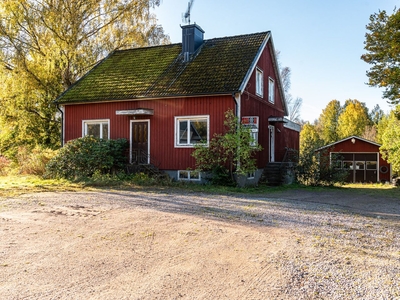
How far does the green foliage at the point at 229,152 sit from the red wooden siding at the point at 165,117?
1.91 ft

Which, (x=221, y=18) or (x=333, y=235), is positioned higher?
(x=221, y=18)

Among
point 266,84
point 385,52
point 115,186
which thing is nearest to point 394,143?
point 385,52

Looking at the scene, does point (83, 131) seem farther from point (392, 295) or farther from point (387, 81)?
point (392, 295)

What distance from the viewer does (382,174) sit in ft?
103

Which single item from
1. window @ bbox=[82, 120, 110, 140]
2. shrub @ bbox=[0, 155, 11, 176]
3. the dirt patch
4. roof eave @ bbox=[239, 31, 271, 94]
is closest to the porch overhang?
window @ bbox=[82, 120, 110, 140]

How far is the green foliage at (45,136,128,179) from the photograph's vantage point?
51.8 feet

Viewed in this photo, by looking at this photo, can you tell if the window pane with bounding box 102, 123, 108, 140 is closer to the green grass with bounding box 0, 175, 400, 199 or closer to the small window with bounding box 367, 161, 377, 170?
the green grass with bounding box 0, 175, 400, 199

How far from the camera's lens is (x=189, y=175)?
52.3ft

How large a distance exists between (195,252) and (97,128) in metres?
14.1

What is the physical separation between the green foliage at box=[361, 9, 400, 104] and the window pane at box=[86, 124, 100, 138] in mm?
13133

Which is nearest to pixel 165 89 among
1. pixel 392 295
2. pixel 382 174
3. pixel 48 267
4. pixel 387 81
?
pixel 387 81

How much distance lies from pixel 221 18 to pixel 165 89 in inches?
155

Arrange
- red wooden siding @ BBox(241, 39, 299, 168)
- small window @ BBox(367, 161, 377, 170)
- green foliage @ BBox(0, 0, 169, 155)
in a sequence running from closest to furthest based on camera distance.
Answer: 1. red wooden siding @ BBox(241, 39, 299, 168)
2. green foliage @ BBox(0, 0, 169, 155)
3. small window @ BBox(367, 161, 377, 170)

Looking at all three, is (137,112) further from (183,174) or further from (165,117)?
(183,174)
